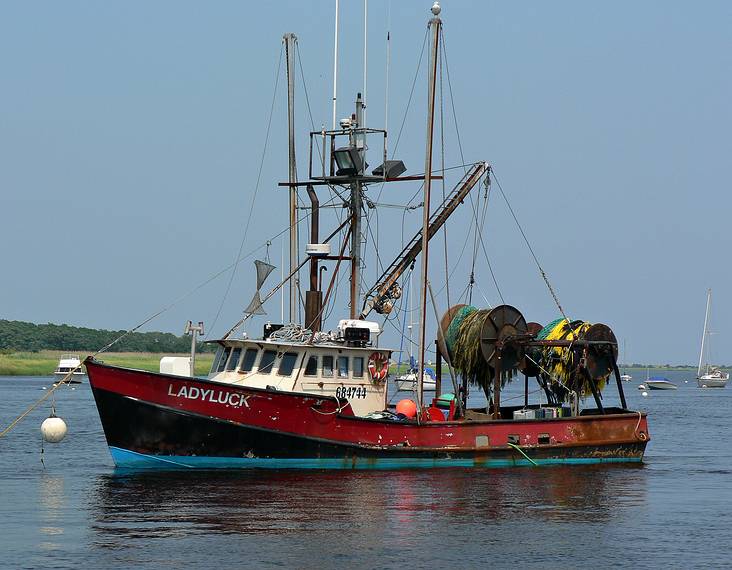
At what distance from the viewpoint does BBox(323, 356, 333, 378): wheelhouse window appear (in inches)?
1241

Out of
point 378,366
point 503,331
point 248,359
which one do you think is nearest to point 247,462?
point 248,359

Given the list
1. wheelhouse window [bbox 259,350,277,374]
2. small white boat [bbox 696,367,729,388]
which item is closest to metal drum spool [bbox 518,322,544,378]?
wheelhouse window [bbox 259,350,277,374]

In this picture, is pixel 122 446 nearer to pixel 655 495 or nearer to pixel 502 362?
pixel 502 362

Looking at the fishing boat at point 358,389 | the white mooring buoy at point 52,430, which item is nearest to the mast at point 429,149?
the fishing boat at point 358,389

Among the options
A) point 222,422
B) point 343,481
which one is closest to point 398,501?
point 343,481

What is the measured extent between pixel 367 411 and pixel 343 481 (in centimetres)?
339

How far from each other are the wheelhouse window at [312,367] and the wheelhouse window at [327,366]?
9.0 inches

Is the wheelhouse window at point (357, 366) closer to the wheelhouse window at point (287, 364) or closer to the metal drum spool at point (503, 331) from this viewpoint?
the wheelhouse window at point (287, 364)

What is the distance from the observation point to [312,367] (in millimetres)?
31344

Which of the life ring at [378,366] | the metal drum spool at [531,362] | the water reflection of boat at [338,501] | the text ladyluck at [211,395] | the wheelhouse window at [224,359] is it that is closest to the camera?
the water reflection of boat at [338,501]

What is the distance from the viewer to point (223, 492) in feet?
88.8

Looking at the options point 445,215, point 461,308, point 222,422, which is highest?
point 445,215

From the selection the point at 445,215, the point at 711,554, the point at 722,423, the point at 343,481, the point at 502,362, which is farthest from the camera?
the point at 722,423

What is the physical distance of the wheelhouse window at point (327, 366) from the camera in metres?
31.5
